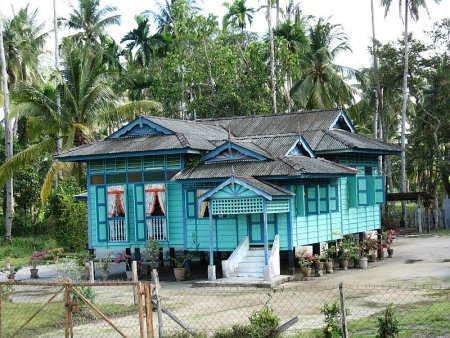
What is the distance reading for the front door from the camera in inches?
873

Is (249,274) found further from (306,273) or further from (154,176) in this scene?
(154,176)

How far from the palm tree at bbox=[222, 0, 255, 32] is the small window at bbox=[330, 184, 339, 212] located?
2721 centimetres

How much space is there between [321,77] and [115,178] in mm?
22036

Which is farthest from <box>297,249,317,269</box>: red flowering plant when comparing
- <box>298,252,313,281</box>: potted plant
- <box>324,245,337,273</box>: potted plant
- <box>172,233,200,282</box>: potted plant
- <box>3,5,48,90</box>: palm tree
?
<box>3,5,48,90</box>: palm tree

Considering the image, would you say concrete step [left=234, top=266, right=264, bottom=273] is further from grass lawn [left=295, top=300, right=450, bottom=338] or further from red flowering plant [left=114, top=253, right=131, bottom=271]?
grass lawn [left=295, top=300, right=450, bottom=338]

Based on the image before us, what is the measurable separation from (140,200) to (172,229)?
1469 mm

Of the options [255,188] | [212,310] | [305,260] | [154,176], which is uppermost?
[154,176]

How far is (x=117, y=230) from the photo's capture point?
24594 mm

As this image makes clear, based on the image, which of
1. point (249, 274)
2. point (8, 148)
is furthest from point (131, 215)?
point (8, 148)

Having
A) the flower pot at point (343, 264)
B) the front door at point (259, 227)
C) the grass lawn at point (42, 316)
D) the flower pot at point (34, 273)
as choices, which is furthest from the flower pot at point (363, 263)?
the flower pot at point (34, 273)

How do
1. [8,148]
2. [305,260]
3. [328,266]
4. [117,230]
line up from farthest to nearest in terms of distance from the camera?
[8,148], [117,230], [328,266], [305,260]

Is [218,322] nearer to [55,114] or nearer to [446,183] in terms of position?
[55,114]

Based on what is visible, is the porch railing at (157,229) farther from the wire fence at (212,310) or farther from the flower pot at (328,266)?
the flower pot at (328,266)

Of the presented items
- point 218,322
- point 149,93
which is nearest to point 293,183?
point 218,322
